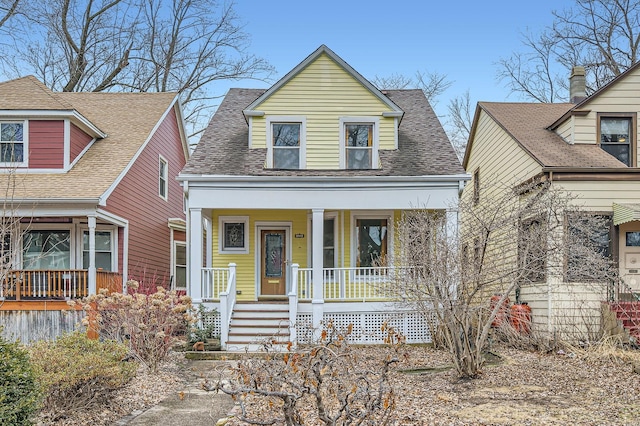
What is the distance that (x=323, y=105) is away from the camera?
15.5 meters

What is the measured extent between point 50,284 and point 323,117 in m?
7.93

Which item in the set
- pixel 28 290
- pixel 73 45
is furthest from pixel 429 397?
pixel 73 45

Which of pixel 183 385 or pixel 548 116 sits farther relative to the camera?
pixel 548 116

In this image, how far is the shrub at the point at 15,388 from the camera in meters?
5.17

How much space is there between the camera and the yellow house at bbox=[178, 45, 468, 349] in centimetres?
1375

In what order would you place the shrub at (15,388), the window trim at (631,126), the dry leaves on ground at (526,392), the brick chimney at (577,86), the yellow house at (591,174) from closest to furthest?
the shrub at (15,388), the dry leaves on ground at (526,392), the yellow house at (591,174), the window trim at (631,126), the brick chimney at (577,86)

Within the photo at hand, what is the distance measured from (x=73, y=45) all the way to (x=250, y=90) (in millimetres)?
11240

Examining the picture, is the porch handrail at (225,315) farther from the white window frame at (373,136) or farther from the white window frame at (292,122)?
the white window frame at (373,136)

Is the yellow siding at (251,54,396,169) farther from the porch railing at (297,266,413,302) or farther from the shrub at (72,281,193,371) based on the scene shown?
the shrub at (72,281,193,371)

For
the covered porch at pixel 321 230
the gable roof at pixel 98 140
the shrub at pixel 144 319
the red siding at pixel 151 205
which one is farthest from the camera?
the red siding at pixel 151 205

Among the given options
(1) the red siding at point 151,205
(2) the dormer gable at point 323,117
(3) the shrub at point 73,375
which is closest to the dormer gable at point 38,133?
(1) the red siding at point 151,205

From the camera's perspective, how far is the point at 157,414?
742cm

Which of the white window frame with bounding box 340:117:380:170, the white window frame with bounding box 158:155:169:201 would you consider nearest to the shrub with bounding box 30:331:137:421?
the white window frame with bounding box 340:117:380:170

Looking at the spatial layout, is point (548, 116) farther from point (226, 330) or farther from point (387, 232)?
point (226, 330)
